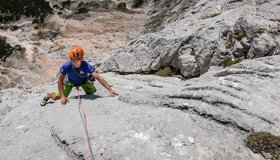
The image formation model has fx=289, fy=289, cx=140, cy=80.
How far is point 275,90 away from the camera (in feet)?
26.8

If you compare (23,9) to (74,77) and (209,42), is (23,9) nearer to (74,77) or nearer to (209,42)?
(209,42)

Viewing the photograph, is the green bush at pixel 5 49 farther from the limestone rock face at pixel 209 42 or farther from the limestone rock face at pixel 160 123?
the limestone rock face at pixel 160 123

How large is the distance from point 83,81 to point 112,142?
3.75m

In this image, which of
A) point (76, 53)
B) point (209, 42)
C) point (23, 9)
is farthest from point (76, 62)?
point (23, 9)

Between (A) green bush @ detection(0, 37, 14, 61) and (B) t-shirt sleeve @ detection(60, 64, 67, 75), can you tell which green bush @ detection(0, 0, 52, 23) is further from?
(B) t-shirt sleeve @ detection(60, 64, 67, 75)

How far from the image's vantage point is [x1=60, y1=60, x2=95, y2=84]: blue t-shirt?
357 inches

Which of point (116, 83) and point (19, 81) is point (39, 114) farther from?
point (19, 81)

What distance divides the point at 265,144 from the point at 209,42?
957 cm

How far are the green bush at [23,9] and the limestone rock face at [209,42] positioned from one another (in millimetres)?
31786

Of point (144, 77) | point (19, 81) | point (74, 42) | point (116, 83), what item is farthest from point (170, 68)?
point (74, 42)

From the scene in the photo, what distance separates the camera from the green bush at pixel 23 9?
47312mm

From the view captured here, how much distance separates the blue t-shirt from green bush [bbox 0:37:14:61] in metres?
27.1

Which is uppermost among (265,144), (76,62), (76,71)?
(76,62)

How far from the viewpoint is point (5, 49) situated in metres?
35.0
